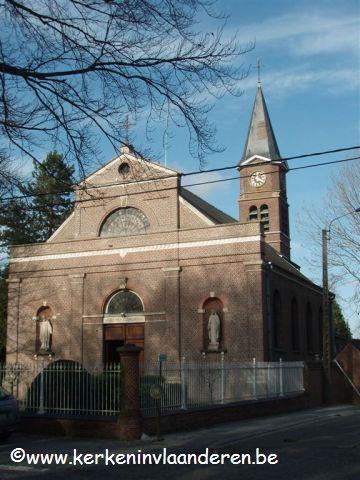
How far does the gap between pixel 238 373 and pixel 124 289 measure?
11936mm

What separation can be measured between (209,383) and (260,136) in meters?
29.7

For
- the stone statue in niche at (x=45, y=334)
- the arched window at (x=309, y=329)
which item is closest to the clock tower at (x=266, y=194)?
the arched window at (x=309, y=329)

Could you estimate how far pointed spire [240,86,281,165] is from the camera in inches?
1753

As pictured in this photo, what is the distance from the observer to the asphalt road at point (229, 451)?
1021 cm

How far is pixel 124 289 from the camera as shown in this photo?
104 feet

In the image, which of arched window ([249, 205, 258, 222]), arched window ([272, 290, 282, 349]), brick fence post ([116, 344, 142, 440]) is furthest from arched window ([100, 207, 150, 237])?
brick fence post ([116, 344, 142, 440])

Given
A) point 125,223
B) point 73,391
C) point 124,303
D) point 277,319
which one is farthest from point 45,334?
point 73,391

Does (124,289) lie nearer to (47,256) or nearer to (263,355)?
(47,256)

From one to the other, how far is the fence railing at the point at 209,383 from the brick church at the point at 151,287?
496 cm

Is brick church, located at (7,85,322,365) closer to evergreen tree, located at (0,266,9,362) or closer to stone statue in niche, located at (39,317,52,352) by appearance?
stone statue in niche, located at (39,317,52,352)

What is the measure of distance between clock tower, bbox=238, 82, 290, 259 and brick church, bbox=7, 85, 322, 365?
763cm

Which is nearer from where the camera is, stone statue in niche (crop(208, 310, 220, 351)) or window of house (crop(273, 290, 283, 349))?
stone statue in niche (crop(208, 310, 220, 351))

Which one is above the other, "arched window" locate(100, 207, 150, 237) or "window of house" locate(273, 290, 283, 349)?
"arched window" locate(100, 207, 150, 237)

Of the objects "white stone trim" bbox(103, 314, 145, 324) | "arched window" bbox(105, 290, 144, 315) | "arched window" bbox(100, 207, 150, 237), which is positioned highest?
"arched window" bbox(100, 207, 150, 237)
